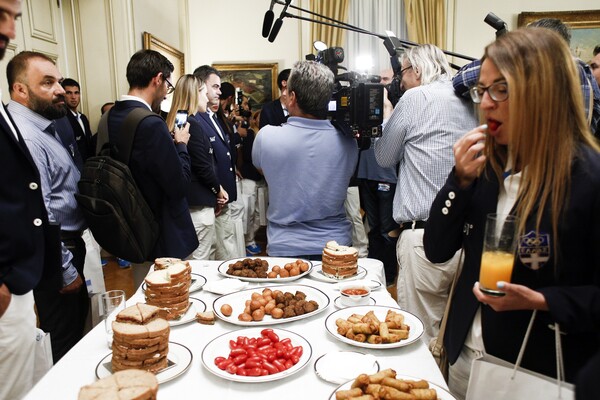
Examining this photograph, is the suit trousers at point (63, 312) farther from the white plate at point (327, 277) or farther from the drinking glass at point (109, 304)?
the white plate at point (327, 277)

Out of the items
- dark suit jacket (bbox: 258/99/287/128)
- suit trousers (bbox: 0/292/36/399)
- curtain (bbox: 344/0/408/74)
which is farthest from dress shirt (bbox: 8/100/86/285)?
curtain (bbox: 344/0/408/74)

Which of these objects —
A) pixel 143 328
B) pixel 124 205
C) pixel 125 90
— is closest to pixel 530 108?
pixel 143 328

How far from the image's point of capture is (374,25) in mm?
Answer: 6473

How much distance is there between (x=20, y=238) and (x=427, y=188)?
1.76 m

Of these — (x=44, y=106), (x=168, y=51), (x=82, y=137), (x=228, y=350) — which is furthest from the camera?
(x=168, y=51)

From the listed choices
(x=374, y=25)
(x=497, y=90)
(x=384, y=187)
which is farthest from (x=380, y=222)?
(x=374, y=25)

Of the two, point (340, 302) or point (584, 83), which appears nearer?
point (340, 302)

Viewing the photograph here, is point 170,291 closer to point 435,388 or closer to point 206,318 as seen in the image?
point 206,318

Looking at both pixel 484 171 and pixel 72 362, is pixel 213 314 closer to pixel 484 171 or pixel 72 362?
pixel 72 362

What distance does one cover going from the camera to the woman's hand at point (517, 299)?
0.99 metres

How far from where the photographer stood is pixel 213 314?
1.53 m

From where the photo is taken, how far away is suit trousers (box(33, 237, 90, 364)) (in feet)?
7.37

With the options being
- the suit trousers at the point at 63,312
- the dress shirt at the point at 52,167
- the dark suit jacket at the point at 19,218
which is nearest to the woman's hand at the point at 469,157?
the dark suit jacket at the point at 19,218

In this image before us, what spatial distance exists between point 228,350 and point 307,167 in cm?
108
